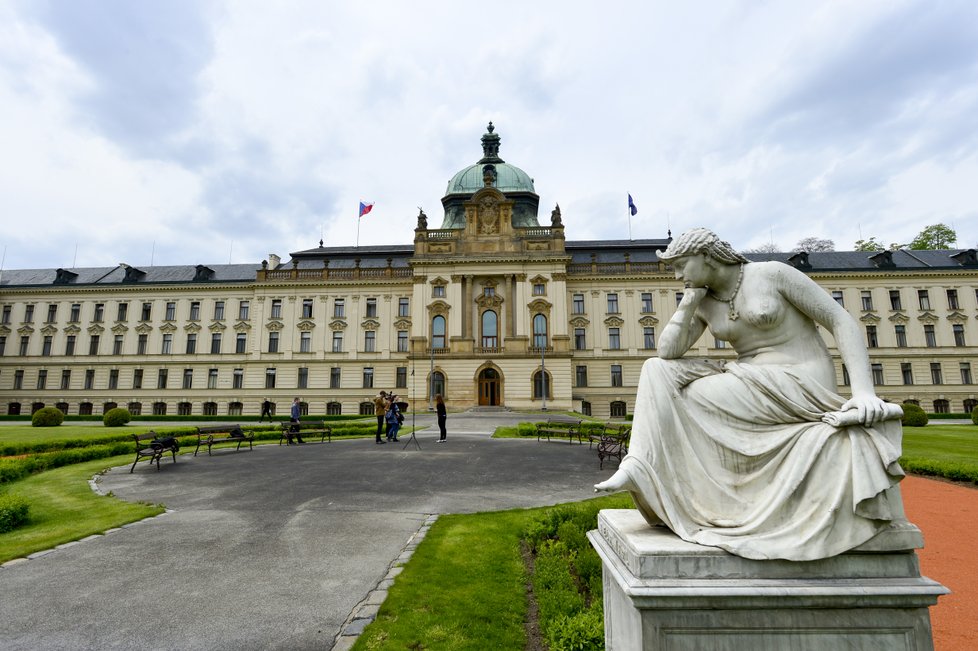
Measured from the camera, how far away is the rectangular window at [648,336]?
45.8 meters

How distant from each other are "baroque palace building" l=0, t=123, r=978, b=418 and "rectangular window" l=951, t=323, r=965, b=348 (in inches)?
9.2

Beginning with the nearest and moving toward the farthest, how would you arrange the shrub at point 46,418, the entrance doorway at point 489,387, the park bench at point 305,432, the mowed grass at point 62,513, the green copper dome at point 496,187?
the mowed grass at point 62,513
the park bench at point 305,432
the shrub at point 46,418
the entrance doorway at point 489,387
the green copper dome at point 496,187

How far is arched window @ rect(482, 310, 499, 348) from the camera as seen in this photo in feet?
146

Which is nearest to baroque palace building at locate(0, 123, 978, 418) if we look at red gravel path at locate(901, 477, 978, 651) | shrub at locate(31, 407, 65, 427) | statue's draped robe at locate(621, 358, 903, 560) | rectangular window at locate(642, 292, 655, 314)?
rectangular window at locate(642, 292, 655, 314)

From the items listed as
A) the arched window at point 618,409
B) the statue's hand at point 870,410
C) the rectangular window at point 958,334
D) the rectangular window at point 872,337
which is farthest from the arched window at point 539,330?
the statue's hand at point 870,410

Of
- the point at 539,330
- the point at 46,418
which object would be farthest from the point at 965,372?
the point at 46,418

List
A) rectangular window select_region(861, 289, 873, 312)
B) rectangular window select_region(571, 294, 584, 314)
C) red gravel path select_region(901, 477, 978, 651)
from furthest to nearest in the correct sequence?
1. rectangular window select_region(571, 294, 584, 314)
2. rectangular window select_region(861, 289, 873, 312)
3. red gravel path select_region(901, 477, 978, 651)

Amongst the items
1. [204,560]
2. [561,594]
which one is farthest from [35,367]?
[561,594]

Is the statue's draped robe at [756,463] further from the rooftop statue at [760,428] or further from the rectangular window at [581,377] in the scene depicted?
the rectangular window at [581,377]

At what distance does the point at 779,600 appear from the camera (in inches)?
98.1

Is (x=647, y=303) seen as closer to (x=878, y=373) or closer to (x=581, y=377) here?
(x=581, y=377)

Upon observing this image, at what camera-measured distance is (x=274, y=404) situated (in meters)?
45.8

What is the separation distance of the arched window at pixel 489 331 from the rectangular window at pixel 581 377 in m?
8.57

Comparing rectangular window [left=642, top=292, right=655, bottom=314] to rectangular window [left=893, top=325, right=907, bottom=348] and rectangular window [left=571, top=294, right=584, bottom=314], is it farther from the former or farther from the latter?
rectangular window [left=893, top=325, right=907, bottom=348]
